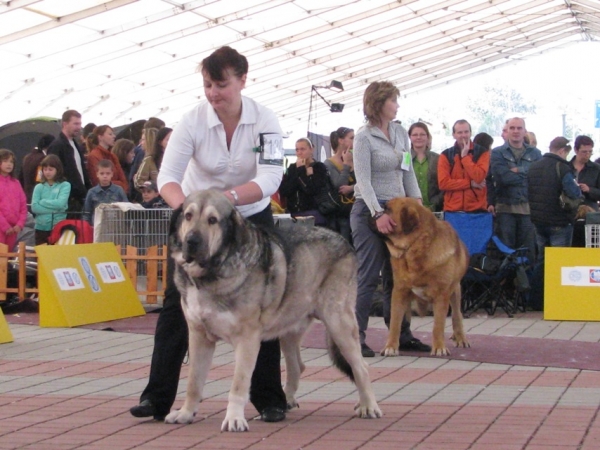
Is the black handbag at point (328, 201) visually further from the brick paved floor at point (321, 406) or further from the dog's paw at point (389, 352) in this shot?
the dog's paw at point (389, 352)

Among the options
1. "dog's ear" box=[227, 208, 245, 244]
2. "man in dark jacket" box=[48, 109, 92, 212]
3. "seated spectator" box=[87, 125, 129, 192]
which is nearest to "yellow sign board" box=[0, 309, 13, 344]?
"man in dark jacket" box=[48, 109, 92, 212]

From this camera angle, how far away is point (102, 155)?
12711mm

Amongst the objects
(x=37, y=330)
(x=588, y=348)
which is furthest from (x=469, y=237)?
(x=37, y=330)

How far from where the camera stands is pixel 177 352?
527 centimetres

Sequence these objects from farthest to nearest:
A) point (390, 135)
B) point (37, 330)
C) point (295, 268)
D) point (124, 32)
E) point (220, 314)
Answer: point (124, 32), point (37, 330), point (390, 135), point (295, 268), point (220, 314)

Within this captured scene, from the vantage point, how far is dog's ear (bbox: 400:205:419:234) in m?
8.06

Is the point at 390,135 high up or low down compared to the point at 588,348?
up

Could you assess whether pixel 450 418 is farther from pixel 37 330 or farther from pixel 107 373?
pixel 37 330

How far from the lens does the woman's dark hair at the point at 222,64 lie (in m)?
5.06

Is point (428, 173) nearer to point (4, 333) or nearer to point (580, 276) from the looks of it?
point (580, 276)

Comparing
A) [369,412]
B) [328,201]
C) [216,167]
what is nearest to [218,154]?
[216,167]

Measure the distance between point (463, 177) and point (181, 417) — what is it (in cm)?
686

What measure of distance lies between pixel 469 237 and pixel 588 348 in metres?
3.06

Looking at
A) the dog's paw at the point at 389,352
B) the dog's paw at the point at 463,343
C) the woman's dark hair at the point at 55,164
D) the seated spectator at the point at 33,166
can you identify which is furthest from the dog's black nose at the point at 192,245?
the seated spectator at the point at 33,166
